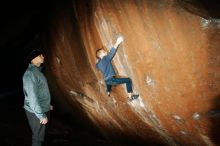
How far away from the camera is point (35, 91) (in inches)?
178

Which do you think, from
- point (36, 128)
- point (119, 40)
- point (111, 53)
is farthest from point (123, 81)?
point (36, 128)

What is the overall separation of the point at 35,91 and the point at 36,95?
0.06 meters

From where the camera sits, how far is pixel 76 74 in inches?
247

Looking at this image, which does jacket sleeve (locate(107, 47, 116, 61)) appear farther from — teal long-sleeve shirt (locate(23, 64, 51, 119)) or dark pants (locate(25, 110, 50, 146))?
dark pants (locate(25, 110, 50, 146))

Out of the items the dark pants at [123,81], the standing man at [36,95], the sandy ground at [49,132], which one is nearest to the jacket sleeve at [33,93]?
the standing man at [36,95]

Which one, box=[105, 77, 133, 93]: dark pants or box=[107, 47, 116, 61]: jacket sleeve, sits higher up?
box=[107, 47, 116, 61]: jacket sleeve

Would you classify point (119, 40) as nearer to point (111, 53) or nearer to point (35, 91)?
point (111, 53)

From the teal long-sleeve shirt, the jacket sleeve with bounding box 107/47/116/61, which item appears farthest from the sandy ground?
the jacket sleeve with bounding box 107/47/116/61

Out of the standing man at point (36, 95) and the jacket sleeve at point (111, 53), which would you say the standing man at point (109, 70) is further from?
the standing man at point (36, 95)

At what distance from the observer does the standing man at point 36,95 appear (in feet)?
14.8

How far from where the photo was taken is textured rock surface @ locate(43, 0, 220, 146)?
4.18 m

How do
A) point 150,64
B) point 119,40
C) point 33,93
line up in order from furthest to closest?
point 119,40
point 150,64
point 33,93

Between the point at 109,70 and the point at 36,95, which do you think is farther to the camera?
the point at 109,70

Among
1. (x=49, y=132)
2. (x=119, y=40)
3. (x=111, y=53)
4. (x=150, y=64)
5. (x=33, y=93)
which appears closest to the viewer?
(x=33, y=93)
